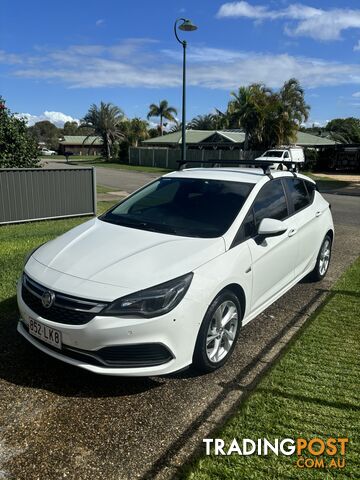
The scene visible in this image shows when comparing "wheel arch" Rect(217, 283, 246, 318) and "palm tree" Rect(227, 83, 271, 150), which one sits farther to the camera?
"palm tree" Rect(227, 83, 271, 150)

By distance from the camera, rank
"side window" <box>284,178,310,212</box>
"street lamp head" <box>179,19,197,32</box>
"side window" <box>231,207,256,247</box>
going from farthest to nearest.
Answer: "street lamp head" <box>179,19,197,32</box> → "side window" <box>284,178,310,212</box> → "side window" <box>231,207,256,247</box>

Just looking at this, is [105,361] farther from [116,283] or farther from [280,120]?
[280,120]

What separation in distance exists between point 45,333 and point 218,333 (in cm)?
135

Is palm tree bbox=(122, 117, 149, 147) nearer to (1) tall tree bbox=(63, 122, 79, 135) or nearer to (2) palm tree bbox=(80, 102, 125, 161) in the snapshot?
(2) palm tree bbox=(80, 102, 125, 161)

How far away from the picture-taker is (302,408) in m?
3.00

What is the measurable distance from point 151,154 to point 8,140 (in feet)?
103

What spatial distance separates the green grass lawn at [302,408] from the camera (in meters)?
2.46

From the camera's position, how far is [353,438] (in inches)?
107

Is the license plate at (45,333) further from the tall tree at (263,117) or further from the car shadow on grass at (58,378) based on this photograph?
the tall tree at (263,117)

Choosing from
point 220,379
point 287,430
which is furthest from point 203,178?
point 287,430

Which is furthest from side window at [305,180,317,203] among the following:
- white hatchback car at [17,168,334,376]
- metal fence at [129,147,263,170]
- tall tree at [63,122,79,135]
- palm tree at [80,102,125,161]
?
tall tree at [63,122,79,135]

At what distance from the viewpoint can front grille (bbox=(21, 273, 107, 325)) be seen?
285 cm

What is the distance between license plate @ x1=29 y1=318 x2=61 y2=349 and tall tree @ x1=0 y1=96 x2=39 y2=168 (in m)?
8.13

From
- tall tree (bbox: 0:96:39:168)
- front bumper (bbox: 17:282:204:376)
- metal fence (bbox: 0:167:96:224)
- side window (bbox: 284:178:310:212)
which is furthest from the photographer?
tall tree (bbox: 0:96:39:168)
